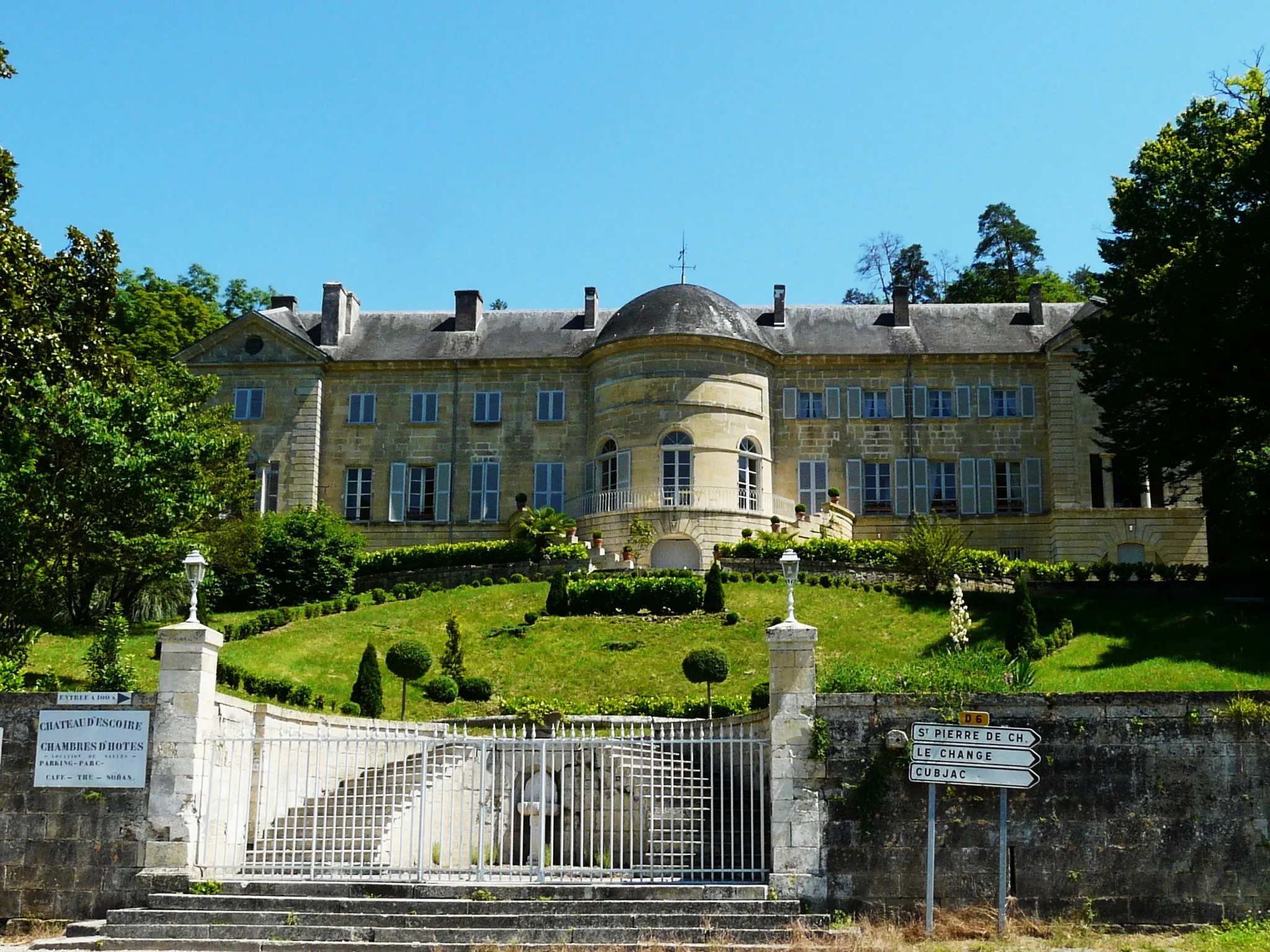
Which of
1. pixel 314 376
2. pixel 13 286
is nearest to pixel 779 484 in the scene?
pixel 314 376

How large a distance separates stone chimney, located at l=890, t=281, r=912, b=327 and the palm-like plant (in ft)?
42.3

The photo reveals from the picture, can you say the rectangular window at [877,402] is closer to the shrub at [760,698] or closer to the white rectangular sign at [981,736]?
the shrub at [760,698]

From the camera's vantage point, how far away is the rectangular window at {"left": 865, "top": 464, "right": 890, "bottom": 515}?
129 ft

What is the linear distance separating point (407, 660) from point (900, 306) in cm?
2345

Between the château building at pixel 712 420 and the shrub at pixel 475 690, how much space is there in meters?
Result: 12.8

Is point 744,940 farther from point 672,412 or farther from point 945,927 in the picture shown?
point 672,412

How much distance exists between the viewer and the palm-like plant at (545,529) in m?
Answer: 34.1

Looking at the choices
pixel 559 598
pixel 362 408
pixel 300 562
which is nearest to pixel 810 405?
pixel 559 598

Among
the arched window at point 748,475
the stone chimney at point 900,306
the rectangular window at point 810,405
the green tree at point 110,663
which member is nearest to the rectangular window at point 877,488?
the rectangular window at point 810,405

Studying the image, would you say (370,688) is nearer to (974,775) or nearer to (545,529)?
(974,775)

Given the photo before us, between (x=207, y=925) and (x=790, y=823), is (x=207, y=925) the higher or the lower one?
the lower one

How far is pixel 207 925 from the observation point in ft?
43.6

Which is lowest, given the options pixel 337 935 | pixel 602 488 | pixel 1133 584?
pixel 337 935

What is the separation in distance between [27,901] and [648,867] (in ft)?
20.7
